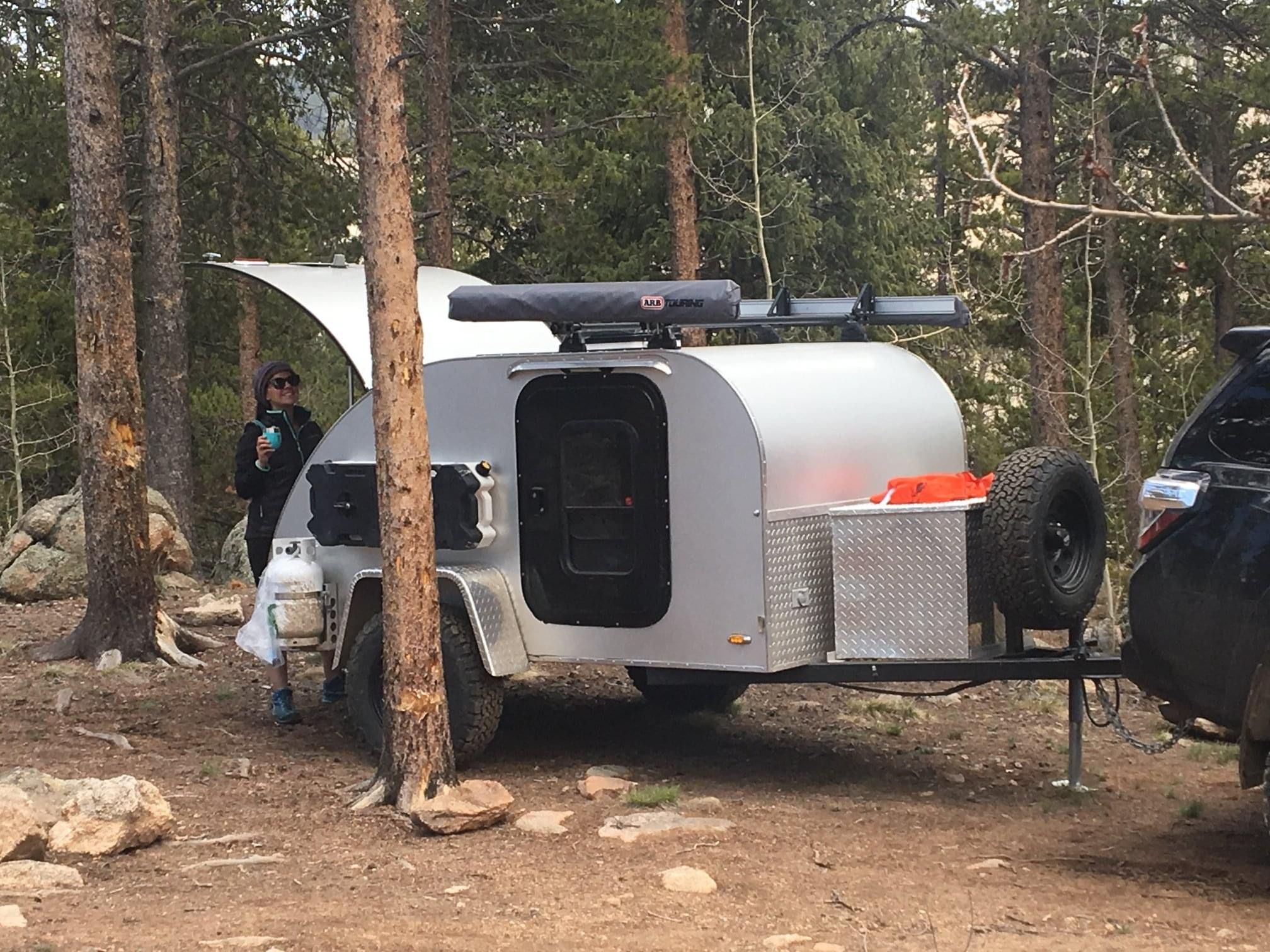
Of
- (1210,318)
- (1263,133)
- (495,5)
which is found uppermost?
(495,5)

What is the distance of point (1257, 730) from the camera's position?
18.6ft

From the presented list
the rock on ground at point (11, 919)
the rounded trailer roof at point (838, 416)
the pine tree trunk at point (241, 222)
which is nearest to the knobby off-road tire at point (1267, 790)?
the rounded trailer roof at point (838, 416)

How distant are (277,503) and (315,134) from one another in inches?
703

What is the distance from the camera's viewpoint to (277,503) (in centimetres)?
945

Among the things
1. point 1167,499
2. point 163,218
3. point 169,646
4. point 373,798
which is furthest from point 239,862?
point 163,218

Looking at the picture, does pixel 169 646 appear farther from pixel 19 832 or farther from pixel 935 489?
pixel 935 489

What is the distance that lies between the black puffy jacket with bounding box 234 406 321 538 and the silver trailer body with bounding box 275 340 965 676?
1063mm

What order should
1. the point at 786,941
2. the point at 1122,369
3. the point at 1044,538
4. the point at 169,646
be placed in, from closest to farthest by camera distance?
the point at 786,941
the point at 1044,538
the point at 169,646
the point at 1122,369

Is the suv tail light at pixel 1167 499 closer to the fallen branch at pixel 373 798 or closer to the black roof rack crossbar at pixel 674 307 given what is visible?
the black roof rack crossbar at pixel 674 307

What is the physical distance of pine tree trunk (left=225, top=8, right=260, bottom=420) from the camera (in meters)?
21.9

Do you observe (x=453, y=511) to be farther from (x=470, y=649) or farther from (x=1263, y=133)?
(x=1263, y=133)

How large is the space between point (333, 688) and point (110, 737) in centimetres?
130

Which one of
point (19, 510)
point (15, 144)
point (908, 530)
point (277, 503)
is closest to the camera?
point (908, 530)

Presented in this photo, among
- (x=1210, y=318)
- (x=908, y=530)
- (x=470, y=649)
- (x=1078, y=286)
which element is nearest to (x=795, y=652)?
(x=908, y=530)
